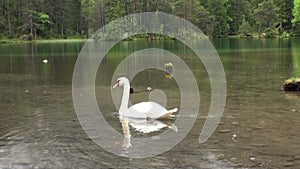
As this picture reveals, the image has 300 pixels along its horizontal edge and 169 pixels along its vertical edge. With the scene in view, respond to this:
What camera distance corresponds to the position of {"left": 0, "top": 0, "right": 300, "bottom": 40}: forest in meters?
98.9

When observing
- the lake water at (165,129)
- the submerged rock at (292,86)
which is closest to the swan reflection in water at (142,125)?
the lake water at (165,129)

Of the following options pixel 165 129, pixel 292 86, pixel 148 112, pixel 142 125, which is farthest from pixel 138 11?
pixel 165 129

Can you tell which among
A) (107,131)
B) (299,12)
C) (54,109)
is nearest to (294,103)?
(107,131)

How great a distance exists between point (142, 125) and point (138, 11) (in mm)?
92467

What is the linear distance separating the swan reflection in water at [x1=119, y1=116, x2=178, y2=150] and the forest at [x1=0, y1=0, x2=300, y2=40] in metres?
85.4

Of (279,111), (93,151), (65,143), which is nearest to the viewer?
(93,151)

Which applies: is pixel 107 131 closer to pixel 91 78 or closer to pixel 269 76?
pixel 91 78

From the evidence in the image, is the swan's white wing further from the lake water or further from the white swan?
the lake water

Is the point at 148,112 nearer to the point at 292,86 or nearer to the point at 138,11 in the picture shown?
the point at 292,86

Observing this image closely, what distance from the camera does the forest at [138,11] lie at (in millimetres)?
98938

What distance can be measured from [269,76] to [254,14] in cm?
9375

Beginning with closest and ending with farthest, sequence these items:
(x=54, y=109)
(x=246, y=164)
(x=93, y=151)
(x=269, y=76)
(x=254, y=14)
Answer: (x=246, y=164) < (x=93, y=151) < (x=54, y=109) < (x=269, y=76) < (x=254, y=14)

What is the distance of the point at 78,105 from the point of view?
1677 centimetres

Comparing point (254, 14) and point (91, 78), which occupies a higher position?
point (254, 14)
